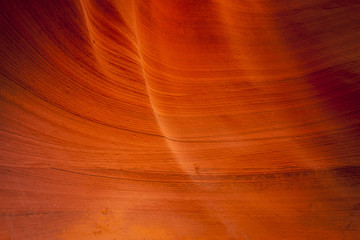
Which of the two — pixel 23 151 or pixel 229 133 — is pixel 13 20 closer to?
pixel 23 151

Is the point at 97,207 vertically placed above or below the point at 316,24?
below

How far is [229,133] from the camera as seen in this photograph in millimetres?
542

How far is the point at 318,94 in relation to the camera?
566 mm

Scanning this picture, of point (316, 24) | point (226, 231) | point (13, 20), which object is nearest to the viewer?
point (13, 20)

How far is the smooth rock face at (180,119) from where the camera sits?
38cm

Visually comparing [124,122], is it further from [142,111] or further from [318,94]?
[318,94]

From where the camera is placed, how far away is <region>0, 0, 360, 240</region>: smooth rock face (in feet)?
1.25

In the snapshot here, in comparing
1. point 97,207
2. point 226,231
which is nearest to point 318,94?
point 226,231

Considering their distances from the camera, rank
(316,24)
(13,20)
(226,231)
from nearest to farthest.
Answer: (13,20) → (226,231) → (316,24)

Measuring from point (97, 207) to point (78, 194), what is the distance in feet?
0.13

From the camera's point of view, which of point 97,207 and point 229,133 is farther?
point 229,133

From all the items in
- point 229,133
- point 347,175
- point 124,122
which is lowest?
point 347,175

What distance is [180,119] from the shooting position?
542 mm

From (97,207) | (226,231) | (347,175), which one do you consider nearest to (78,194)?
(97,207)
